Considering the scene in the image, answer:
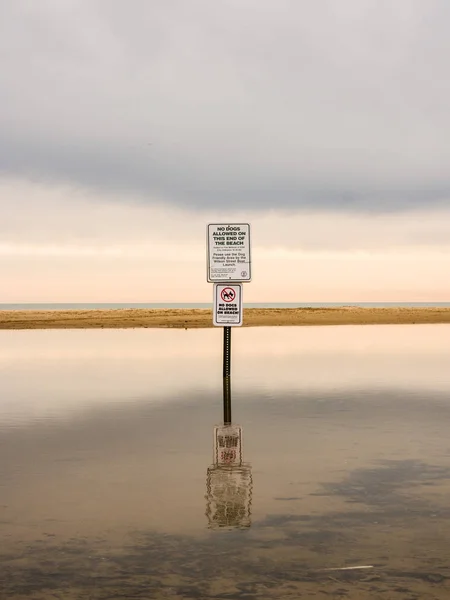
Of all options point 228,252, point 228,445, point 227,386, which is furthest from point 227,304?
point 228,445

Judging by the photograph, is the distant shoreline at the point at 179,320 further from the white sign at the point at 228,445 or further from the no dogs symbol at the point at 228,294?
the white sign at the point at 228,445

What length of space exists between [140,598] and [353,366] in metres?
18.2

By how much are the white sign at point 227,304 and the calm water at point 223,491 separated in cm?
364

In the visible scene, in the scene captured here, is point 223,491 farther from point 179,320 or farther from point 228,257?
point 179,320

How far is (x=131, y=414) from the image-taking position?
13922 mm

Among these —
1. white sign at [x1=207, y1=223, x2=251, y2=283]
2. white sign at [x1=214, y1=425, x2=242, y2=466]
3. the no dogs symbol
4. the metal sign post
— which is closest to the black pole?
the metal sign post

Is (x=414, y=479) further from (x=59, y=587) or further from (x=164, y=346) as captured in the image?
(x=164, y=346)

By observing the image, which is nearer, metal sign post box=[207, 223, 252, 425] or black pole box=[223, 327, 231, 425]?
black pole box=[223, 327, 231, 425]

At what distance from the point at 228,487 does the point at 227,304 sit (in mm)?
13443

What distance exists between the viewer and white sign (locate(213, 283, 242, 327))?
70.8 ft

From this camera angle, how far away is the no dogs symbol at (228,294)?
2164 cm

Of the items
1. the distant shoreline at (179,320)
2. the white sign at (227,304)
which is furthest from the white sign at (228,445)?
the distant shoreline at (179,320)

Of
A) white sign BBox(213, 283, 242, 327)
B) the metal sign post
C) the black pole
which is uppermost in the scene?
the metal sign post

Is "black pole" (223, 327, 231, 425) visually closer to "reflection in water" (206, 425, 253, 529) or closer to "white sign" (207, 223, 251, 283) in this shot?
"white sign" (207, 223, 251, 283)
